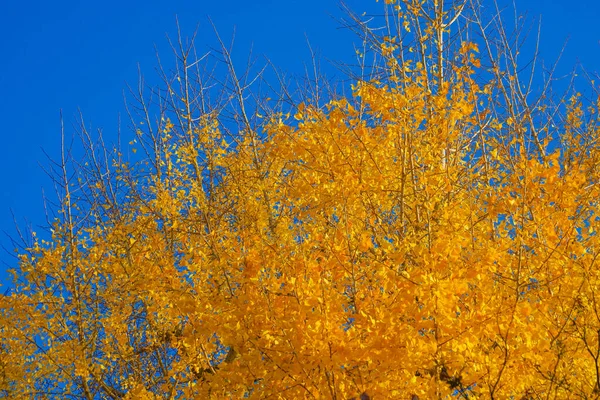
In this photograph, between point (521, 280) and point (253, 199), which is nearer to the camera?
point (521, 280)

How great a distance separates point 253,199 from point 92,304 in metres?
2.32

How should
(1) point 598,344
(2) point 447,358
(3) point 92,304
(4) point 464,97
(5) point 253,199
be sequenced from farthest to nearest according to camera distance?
(3) point 92,304, (5) point 253,199, (4) point 464,97, (1) point 598,344, (2) point 447,358

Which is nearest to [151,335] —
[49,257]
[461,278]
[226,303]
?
[49,257]

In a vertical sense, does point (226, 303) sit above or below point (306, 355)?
above

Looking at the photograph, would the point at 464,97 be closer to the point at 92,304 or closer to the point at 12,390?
the point at 92,304

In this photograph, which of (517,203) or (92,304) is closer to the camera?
(517,203)

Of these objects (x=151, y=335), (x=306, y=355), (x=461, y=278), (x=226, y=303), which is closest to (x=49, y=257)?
(x=151, y=335)

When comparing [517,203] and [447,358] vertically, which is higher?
[517,203]

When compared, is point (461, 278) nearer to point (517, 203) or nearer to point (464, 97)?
point (517, 203)

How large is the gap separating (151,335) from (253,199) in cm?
192

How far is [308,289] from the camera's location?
3959mm

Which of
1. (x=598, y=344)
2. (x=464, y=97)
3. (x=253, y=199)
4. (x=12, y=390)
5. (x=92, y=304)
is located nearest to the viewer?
(x=598, y=344)

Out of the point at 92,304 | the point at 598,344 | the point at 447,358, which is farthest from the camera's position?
the point at 92,304

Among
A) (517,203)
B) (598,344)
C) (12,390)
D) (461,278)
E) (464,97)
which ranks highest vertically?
(12,390)
